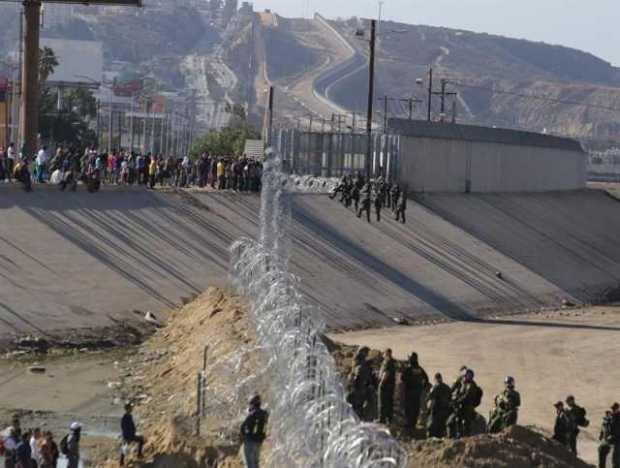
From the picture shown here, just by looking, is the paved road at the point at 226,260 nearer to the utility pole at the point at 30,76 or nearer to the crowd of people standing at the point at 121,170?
the crowd of people standing at the point at 121,170

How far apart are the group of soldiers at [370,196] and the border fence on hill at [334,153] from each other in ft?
17.4

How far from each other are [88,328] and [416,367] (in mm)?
13819

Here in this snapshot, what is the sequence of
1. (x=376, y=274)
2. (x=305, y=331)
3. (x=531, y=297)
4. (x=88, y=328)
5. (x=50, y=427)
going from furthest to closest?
(x=531, y=297) → (x=376, y=274) → (x=88, y=328) → (x=50, y=427) → (x=305, y=331)

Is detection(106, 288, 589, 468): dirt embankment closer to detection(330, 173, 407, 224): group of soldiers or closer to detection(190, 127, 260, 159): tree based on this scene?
detection(330, 173, 407, 224): group of soldiers

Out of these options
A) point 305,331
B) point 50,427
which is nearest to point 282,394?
point 305,331

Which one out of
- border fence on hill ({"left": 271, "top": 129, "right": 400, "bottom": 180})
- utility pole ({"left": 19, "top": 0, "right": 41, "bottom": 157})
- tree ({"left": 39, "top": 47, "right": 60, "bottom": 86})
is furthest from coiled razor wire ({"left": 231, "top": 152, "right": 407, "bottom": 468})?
tree ({"left": 39, "top": 47, "right": 60, "bottom": 86})

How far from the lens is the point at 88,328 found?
35.3 m

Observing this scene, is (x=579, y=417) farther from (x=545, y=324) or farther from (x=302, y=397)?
(x=545, y=324)

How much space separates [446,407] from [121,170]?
2742cm

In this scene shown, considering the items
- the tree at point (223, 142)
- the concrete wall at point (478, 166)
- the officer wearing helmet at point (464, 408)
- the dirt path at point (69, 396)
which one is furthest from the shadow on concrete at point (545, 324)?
the tree at point (223, 142)

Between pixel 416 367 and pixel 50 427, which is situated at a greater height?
pixel 416 367

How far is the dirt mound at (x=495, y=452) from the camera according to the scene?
692 inches

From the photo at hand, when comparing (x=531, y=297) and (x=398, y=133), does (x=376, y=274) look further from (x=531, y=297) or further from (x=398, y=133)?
(x=398, y=133)

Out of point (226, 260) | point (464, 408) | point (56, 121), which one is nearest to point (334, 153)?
point (226, 260)
